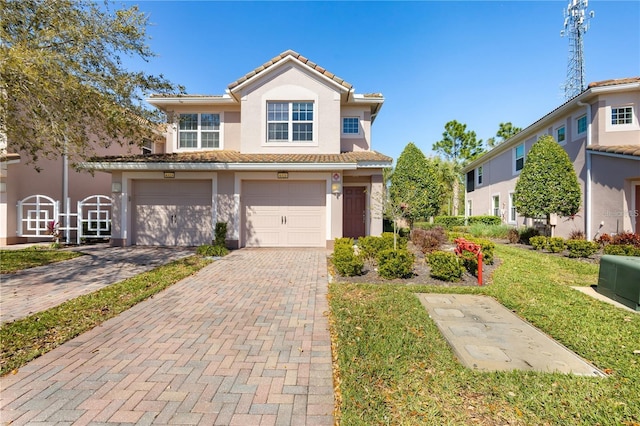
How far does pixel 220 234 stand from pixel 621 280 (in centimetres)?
1102

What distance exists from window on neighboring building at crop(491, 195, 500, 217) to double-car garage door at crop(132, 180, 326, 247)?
49.3ft

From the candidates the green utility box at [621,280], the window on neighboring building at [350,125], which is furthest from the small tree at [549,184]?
the window on neighboring building at [350,125]

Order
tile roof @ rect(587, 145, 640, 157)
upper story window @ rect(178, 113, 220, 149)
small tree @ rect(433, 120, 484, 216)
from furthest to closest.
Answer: small tree @ rect(433, 120, 484, 216), upper story window @ rect(178, 113, 220, 149), tile roof @ rect(587, 145, 640, 157)

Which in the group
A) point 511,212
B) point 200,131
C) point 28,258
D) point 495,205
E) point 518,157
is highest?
point 200,131

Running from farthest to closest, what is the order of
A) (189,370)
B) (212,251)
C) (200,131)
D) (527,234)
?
1. (200,131)
2. (527,234)
3. (212,251)
4. (189,370)

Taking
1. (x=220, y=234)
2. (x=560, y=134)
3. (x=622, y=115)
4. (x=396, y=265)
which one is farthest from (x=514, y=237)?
(x=220, y=234)

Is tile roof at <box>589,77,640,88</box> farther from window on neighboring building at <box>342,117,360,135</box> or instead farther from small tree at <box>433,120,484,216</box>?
Answer: small tree at <box>433,120,484,216</box>

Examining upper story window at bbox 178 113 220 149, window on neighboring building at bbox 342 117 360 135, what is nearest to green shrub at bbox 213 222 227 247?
upper story window at bbox 178 113 220 149

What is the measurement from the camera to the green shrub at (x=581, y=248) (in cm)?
902

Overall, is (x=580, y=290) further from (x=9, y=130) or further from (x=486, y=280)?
(x=9, y=130)

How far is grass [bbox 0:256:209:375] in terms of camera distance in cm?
344

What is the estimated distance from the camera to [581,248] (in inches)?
356

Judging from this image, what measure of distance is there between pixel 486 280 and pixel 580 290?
1784 mm

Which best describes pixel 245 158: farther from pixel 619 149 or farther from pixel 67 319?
pixel 619 149
